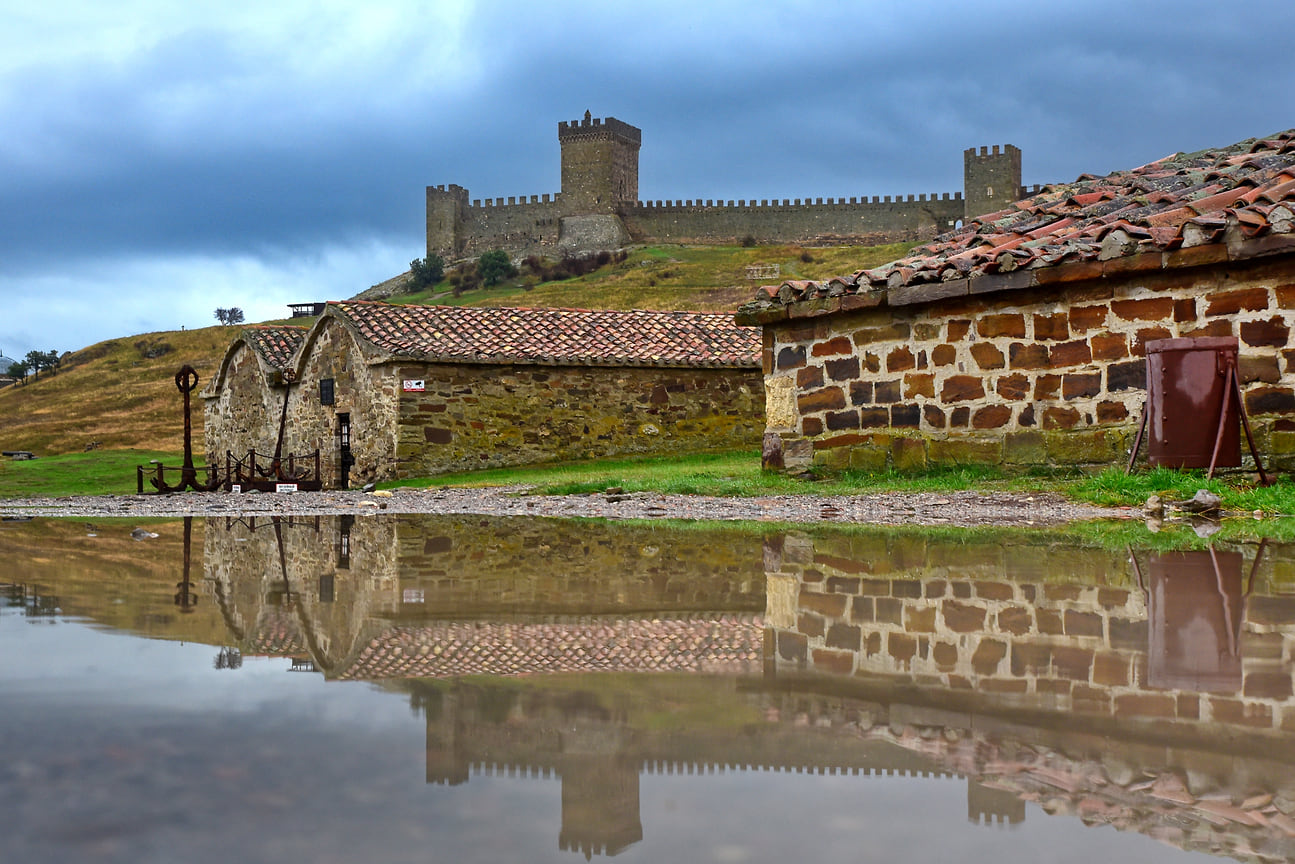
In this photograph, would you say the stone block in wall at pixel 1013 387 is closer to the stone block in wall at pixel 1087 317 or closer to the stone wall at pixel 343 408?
the stone block in wall at pixel 1087 317

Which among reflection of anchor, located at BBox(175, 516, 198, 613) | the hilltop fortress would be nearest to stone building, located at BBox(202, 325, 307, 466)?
reflection of anchor, located at BBox(175, 516, 198, 613)

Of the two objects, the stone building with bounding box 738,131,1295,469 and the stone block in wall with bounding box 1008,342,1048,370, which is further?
the stone block in wall with bounding box 1008,342,1048,370

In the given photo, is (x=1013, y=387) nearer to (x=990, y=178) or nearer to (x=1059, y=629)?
(x=1059, y=629)

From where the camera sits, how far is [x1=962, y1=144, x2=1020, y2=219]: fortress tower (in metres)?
94.8

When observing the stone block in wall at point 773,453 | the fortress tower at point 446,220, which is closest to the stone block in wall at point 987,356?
the stone block in wall at point 773,453

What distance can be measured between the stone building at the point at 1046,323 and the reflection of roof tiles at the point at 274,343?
16760 millimetres

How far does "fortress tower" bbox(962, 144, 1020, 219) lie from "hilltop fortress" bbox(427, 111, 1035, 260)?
79 millimetres

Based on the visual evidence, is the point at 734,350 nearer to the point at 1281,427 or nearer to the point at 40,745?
the point at 1281,427

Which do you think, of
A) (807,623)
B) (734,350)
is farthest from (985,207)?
(807,623)

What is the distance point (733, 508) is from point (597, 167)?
100148 mm

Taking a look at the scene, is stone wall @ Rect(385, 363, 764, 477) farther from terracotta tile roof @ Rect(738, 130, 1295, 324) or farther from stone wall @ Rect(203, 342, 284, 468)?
terracotta tile roof @ Rect(738, 130, 1295, 324)

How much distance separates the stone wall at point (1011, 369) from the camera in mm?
9359

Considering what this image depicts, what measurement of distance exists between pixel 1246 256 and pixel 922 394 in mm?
3166

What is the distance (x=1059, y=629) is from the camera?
3.47 meters
